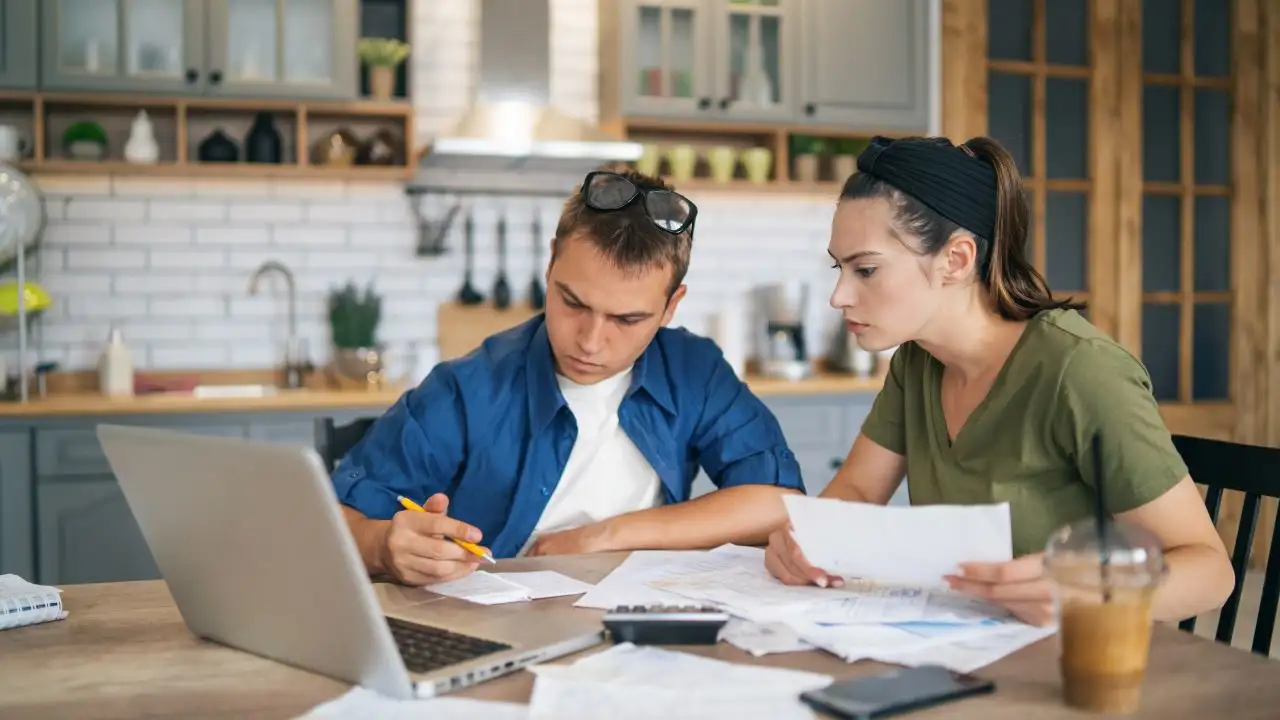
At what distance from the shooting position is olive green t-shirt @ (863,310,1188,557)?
154 centimetres

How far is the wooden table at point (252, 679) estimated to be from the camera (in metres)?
1.13

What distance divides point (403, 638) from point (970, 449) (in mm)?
853

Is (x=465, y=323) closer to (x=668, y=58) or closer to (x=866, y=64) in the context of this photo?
(x=668, y=58)

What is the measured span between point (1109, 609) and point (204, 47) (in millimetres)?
3748

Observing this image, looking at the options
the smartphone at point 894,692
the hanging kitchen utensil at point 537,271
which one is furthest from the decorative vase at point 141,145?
the smartphone at point 894,692

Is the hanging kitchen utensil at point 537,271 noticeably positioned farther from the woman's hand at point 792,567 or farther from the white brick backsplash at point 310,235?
the woman's hand at point 792,567

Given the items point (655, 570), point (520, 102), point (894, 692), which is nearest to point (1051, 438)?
point (655, 570)

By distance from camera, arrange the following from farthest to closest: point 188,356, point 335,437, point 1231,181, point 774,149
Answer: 1. point 1231,181
2. point 774,149
3. point 188,356
4. point 335,437

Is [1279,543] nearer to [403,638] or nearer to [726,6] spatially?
[403,638]

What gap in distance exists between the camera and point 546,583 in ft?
5.24

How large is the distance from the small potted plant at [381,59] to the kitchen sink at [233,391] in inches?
41.9

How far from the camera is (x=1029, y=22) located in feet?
17.2

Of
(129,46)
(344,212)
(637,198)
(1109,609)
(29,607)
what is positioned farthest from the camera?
(344,212)

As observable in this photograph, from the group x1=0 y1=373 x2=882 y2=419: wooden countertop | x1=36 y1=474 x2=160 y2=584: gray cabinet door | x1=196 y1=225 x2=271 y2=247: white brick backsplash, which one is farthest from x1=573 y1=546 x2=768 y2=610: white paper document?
x1=196 y1=225 x2=271 y2=247: white brick backsplash
